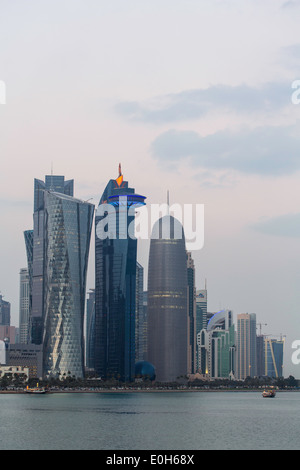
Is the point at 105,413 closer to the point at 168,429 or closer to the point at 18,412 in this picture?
the point at 18,412

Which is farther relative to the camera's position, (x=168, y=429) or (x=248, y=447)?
(x=168, y=429)

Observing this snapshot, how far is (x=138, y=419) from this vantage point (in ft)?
554
